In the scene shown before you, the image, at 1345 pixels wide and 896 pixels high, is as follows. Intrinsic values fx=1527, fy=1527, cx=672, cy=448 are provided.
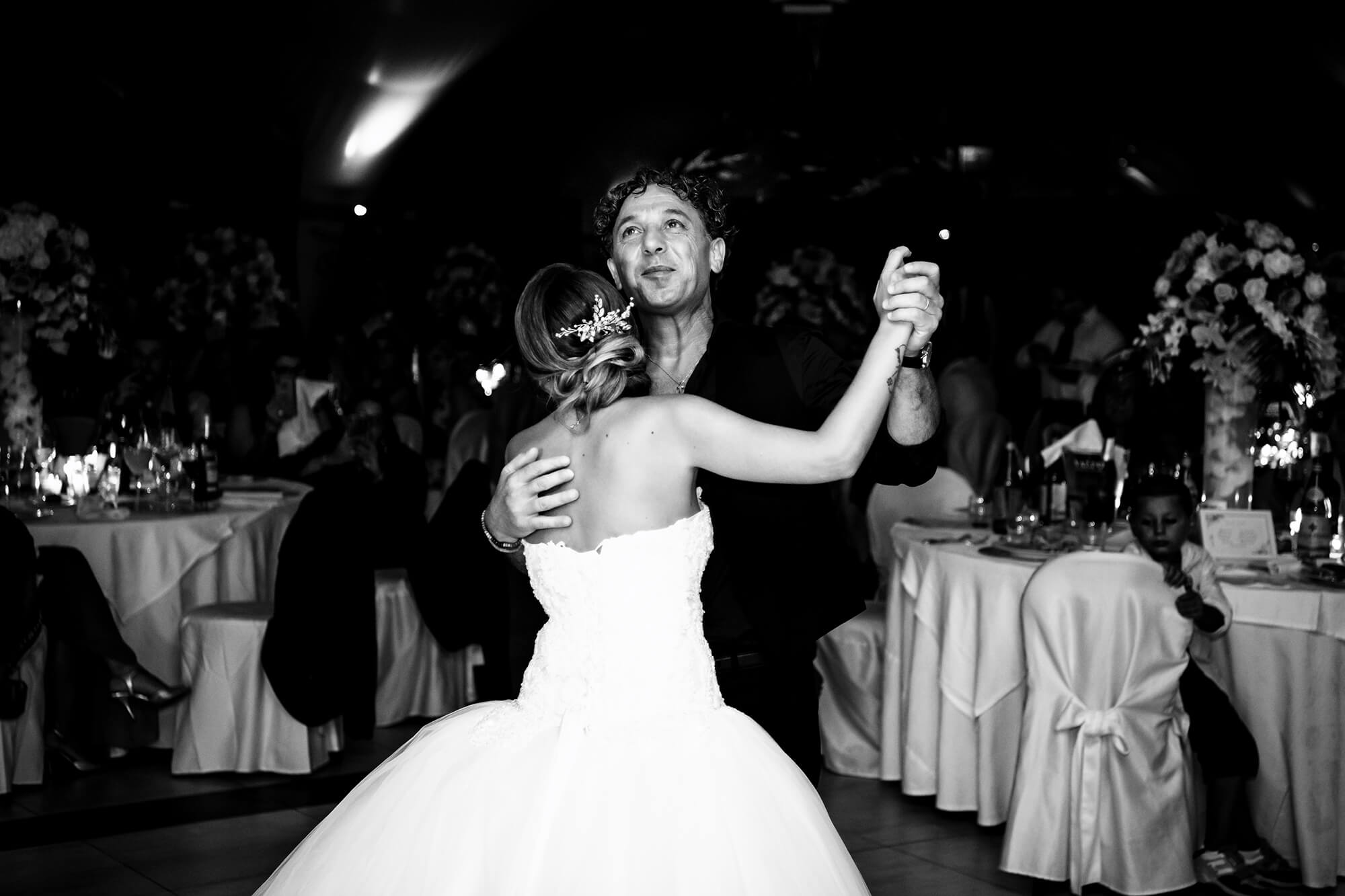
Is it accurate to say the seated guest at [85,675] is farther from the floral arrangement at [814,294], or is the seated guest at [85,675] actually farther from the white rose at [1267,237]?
the floral arrangement at [814,294]

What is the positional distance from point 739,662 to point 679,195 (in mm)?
832

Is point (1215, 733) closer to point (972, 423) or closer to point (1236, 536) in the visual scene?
point (1236, 536)

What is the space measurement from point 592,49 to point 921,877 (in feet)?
34.4

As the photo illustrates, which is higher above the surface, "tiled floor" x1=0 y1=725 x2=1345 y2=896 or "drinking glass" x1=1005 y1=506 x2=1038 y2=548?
"drinking glass" x1=1005 y1=506 x2=1038 y2=548

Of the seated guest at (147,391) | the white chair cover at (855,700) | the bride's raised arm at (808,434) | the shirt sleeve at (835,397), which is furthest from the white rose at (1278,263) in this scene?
the seated guest at (147,391)

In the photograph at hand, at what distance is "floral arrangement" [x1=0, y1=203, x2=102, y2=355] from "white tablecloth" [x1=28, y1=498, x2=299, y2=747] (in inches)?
44.2

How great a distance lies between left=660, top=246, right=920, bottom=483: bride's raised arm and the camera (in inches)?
84.6

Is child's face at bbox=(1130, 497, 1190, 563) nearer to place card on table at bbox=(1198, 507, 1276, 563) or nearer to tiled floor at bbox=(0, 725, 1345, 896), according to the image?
place card on table at bbox=(1198, 507, 1276, 563)

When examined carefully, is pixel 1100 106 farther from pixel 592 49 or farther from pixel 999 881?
pixel 999 881

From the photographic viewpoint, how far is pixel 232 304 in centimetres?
1022

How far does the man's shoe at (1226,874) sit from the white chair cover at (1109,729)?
0.05 meters

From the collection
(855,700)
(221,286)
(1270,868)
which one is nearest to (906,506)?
(855,700)

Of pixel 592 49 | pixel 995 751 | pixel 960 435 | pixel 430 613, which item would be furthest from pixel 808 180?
pixel 995 751

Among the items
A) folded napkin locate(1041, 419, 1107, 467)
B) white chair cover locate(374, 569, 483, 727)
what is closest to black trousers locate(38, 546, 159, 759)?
white chair cover locate(374, 569, 483, 727)
